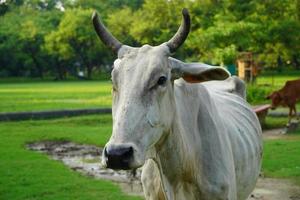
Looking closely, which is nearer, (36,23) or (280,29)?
(280,29)

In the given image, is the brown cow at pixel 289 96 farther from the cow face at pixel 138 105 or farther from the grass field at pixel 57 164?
the cow face at pixel 138 105

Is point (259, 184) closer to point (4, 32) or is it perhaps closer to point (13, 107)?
point (13, 107)

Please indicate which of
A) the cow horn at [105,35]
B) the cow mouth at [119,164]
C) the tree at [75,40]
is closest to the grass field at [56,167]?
the cow horn at [105,35]

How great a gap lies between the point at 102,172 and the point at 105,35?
598 cm

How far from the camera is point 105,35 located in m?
3.43

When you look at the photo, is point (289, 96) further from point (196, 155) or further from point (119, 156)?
point (119, 156)

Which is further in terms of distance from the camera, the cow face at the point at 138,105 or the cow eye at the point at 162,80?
the cow eye at the point at 162,80

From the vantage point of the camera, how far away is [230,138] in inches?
170

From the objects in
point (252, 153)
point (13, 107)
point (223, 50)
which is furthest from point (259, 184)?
point (13, 107)

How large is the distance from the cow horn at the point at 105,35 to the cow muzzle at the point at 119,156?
2.74 feet

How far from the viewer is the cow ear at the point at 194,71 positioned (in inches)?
129

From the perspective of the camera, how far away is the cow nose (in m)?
2.76

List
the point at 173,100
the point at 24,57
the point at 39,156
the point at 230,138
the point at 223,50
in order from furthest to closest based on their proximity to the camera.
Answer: the point at 24,57, the point at 223,50, the point at 39,156, the point at 230,138, the point at 173,100

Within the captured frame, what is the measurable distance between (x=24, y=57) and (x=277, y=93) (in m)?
45.5
